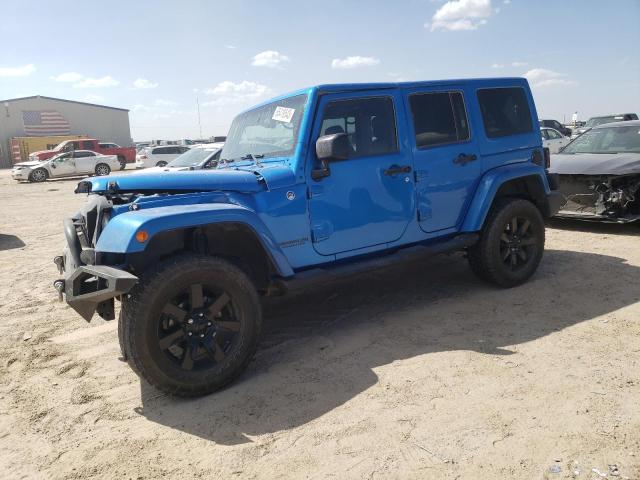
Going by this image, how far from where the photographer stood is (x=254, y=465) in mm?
2471

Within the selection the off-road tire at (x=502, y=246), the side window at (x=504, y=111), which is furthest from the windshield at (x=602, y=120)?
the off-road tire at (x=502, y=246)

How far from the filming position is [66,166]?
952 inches

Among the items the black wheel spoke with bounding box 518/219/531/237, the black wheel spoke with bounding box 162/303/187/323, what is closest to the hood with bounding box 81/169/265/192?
the black wheel spoke with bounding box 162/303/187/323

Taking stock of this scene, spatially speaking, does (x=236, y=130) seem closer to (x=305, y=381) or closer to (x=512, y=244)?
(x=305, y=381)

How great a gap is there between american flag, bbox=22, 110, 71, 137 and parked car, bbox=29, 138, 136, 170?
17.2 metres

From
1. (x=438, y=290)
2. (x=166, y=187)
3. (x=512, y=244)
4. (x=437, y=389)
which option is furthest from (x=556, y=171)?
(x=166, y=187)

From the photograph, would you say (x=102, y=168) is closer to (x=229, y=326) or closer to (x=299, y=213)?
(x=299, y=213)

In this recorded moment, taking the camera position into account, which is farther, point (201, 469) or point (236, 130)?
point (236, 130)

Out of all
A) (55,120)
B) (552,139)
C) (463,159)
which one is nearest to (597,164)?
(463,159)

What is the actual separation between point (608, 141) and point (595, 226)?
4.74 feet

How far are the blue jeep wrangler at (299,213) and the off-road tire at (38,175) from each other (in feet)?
74.2

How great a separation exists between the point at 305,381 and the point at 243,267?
0.98 m

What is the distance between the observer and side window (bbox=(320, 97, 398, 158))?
3.89 metres

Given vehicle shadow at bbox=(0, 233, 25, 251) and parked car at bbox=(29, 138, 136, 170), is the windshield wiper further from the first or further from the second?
parked car at bbox=(29, 138, 136, 170)
